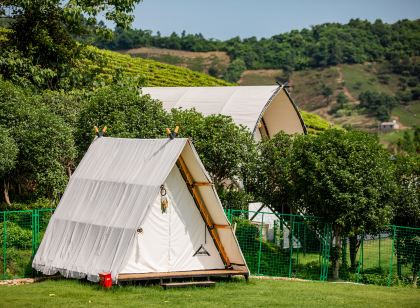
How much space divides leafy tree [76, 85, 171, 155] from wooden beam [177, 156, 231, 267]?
704cm

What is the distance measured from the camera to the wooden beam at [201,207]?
1991 cm

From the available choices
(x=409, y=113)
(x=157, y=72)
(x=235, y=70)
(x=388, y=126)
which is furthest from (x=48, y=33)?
(x=409, y=113)

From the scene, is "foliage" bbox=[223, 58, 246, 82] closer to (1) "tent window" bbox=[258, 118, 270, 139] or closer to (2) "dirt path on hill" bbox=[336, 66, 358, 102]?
(2) "dirt path on hill" bbox=[336, 66, 358, 102]

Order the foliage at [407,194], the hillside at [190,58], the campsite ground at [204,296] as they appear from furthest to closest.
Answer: the hillside at [190,58], the foliage at [407,194], the campsite ground at [204,296]

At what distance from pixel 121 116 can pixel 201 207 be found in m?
7.99

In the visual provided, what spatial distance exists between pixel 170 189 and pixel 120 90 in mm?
9848

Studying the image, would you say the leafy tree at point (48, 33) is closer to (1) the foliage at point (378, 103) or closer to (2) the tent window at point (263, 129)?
(2) the tent window at point (263, 129)

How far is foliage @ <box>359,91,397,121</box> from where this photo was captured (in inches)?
4286

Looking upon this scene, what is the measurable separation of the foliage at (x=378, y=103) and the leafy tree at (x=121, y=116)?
84.1 metres

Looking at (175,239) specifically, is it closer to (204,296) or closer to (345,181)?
(204,296)

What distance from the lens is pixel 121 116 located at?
2719cm

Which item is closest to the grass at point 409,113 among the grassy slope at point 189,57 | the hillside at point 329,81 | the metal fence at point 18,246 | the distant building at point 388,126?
the hillside at point 329,81

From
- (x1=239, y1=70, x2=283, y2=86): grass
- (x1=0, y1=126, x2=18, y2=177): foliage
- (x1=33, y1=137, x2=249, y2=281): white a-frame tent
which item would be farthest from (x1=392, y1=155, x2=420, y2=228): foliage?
(x1=239, y1=70, x2=283, y2=86): grass

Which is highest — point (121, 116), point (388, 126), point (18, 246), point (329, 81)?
point (329, 81)
